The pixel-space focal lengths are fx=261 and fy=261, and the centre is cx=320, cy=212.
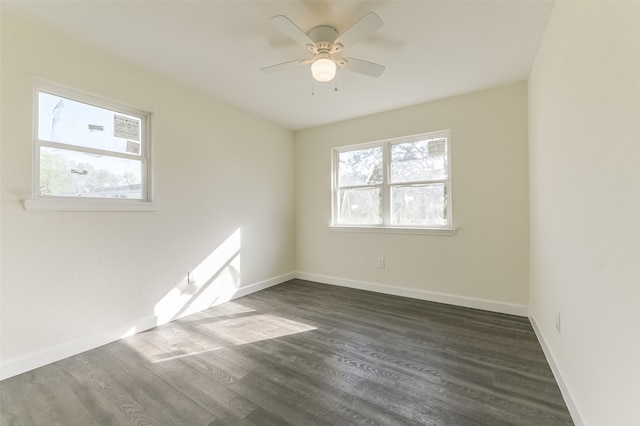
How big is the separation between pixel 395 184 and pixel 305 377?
264 centimetres

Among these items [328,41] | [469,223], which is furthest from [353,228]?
[328,41]

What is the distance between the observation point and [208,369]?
6.23 ft

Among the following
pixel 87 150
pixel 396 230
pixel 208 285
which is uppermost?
pixel 87 150

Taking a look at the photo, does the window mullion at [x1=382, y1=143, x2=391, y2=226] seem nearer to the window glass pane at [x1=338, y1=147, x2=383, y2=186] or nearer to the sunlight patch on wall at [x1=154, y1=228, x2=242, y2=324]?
the window glass pane at [x1=338, y1=147, x2=383, y2=186]

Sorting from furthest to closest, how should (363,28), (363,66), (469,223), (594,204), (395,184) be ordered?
1. (395,184)
2. (469,223)
3. (363,66)
4. (363,28)
5. (594,204)

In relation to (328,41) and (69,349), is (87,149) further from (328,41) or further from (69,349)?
(328,41)

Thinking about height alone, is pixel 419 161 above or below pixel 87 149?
above

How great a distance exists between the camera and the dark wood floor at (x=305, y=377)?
4.81 ft

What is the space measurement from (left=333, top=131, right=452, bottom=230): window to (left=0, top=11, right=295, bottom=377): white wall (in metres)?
1.22

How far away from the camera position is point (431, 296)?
329 centimetres

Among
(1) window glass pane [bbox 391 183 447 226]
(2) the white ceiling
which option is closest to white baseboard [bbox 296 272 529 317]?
(1) window glass pane [bbox 391 183 447 226]

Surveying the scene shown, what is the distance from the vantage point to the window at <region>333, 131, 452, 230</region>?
3324 mm

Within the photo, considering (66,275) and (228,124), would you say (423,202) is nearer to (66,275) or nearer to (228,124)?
(228,124)

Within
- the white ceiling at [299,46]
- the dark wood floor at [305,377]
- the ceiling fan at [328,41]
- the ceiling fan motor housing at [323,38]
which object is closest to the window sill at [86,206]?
the dark wood floor at [305,377]
